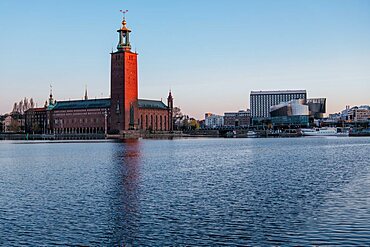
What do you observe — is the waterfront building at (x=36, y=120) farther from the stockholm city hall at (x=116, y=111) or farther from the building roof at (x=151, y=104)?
the building roof at (x=151, y=104)

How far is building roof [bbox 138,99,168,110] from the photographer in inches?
4914

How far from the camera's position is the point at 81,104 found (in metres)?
128

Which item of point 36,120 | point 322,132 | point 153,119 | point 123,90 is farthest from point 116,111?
point 322,132

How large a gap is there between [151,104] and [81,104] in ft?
58.7

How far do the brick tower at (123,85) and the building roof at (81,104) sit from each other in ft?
18.3

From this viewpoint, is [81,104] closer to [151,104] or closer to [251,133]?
[151,104]

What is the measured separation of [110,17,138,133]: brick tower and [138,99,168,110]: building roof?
8.51m

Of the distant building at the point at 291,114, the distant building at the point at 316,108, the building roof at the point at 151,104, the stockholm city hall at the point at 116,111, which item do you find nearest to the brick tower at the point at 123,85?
the stockholm city hall at the point at 116,111

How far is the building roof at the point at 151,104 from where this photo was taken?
125 metres

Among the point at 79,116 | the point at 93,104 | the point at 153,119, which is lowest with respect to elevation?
the point at 153,119

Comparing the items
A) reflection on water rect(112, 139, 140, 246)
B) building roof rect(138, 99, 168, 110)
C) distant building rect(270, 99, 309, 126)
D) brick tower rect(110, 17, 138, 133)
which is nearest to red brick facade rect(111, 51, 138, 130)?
brick tower rect(110, 17, 138, 133)

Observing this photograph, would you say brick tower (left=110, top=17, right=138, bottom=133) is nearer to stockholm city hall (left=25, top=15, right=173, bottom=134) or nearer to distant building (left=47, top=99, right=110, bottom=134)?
stockholm city hall (left=25, top=15, right=173, bottom=134)

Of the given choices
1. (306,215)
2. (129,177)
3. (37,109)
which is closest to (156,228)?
(306,215)

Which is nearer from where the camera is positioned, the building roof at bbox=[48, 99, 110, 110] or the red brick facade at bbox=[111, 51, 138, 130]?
the red brick facade at bbox=[111, 51, 138, 130]
